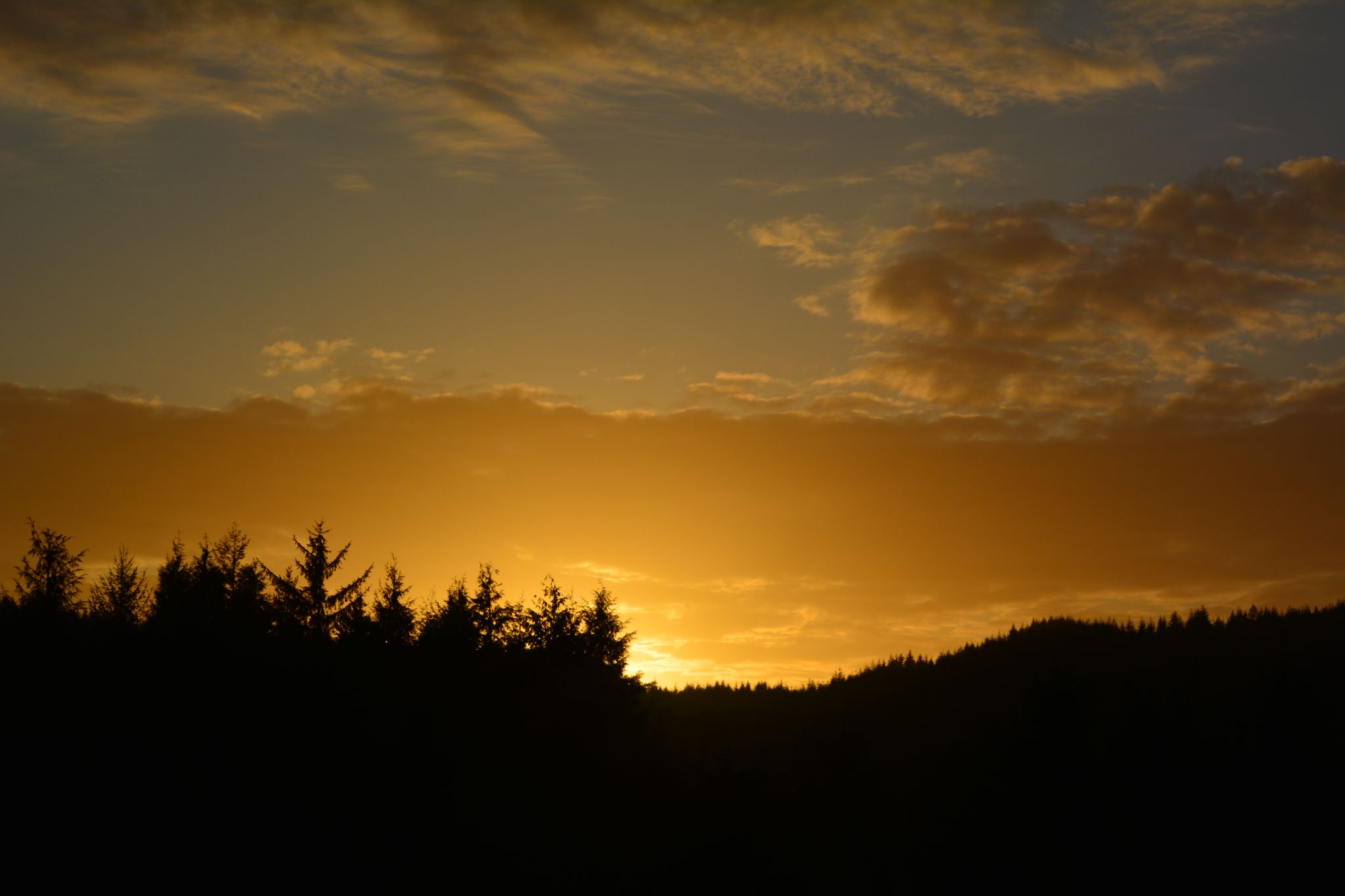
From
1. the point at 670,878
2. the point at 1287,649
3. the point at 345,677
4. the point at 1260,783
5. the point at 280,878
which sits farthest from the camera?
the point at 1287,649

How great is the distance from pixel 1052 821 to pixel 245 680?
4984cm

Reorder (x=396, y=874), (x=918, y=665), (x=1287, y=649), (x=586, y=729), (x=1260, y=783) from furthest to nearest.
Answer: (x=918, y=665), (x=1287, y=649), (x=1260, y=783), (x=586, y=729), (x=396, y=874)

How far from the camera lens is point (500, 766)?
61.6 metres

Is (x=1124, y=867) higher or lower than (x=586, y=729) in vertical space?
lower

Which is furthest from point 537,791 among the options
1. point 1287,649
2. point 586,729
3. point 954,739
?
point 1287,649

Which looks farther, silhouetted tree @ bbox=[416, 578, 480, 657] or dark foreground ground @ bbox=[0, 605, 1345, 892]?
silhouetted tree @ bbox=[416, 578, 480, 657]

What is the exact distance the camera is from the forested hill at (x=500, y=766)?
4609 cm

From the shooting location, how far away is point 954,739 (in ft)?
423

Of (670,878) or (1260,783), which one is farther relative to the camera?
(1260,783)

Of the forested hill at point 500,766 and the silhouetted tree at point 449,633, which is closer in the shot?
the forested hill at point 500,766

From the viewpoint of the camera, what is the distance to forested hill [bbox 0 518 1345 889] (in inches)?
1815

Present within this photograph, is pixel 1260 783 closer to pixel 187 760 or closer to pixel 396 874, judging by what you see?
pixel 396 874

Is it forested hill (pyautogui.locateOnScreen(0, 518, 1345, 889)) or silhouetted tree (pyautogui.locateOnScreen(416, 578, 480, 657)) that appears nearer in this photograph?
forested hill (pyautogui.locateOnScreen(0, 518, 1345, 889))

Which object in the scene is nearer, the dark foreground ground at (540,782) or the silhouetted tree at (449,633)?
the dark foreground ground at (540,782)
